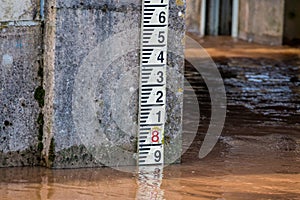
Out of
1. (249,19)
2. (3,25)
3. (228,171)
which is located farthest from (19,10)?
(249,19)

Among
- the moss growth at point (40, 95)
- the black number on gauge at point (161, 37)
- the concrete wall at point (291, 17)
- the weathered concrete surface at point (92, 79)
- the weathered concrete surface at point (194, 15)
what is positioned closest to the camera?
the weathered concrete surface at point (92, 79)

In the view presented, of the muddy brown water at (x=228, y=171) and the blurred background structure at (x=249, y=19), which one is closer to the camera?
the muddy brown water at (x=228, y=171)

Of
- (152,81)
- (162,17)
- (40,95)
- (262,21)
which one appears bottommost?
(40,95)

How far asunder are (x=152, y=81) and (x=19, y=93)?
0.91m

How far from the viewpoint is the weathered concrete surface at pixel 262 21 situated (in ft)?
57.7

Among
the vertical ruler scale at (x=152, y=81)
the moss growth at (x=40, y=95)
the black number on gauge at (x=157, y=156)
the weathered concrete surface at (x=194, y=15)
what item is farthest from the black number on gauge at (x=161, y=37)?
the weathered concrete surface at (x=194, y=15)

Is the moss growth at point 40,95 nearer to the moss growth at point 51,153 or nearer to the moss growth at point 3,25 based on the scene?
the moss growth at point 51,153

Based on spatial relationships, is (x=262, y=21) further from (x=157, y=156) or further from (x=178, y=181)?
(x=178, y=181)

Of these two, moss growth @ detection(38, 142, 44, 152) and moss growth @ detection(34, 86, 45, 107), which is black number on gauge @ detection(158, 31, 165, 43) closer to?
moss growth @ detection(34, 86, 45, 107)

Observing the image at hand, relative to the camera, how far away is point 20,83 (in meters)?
6.45

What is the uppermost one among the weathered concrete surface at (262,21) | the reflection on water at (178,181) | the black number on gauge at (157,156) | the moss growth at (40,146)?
the weathered concrete surface at (262,21)

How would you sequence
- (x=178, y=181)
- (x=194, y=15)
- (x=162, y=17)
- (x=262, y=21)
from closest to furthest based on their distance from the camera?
(x=178, y=181) < (x=162, y=17) < (x=262, y=21) < (x=194, y=15)

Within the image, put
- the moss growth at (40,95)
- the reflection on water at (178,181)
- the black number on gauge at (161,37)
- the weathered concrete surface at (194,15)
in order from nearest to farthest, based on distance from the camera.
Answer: the reflection on water at (178,181) → the moss growth at (40,95) → the black number on gauge at (161,37) → the weathered concrete surface at (194,15)

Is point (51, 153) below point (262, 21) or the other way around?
below
